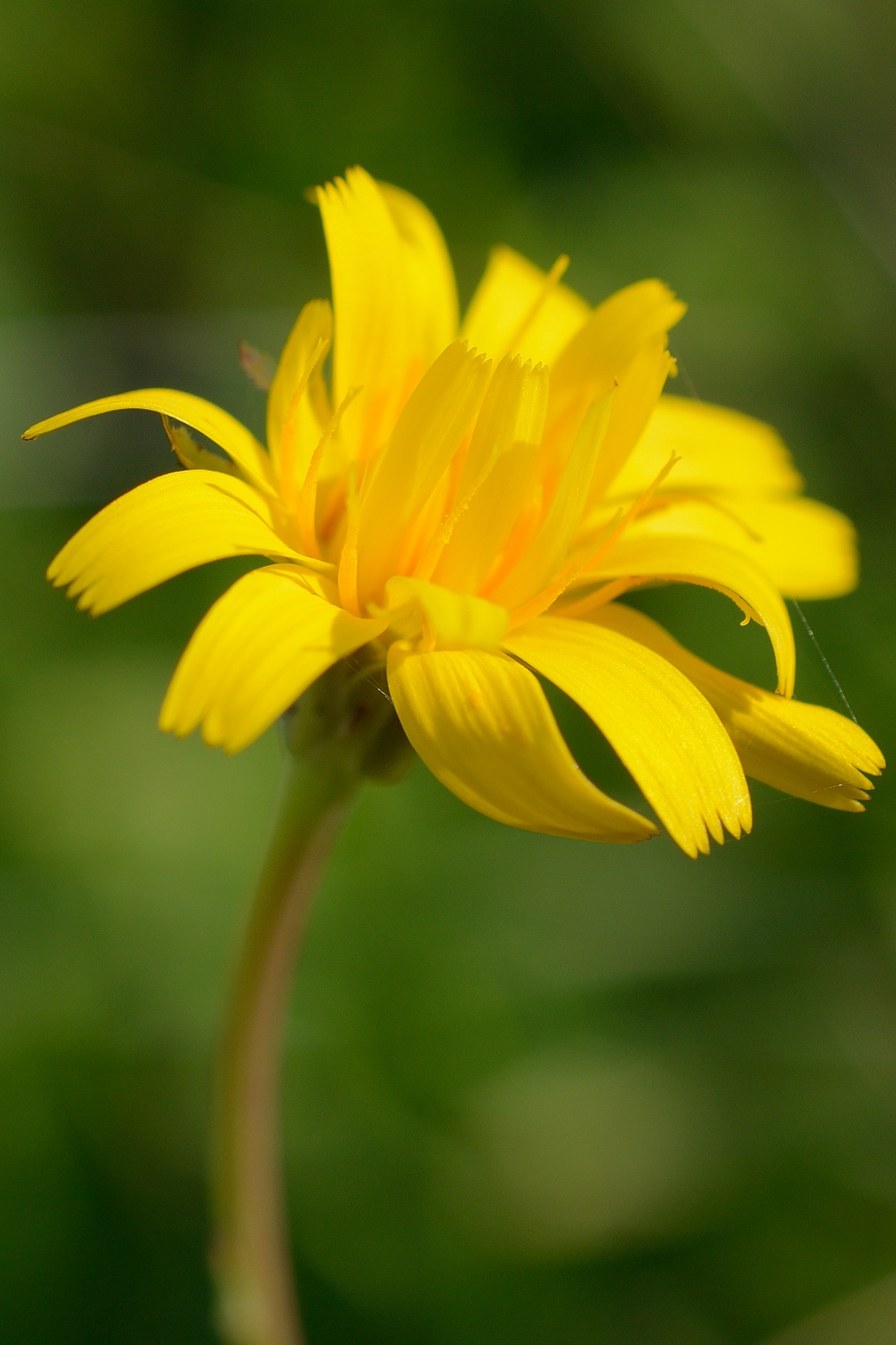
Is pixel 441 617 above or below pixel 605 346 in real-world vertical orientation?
below

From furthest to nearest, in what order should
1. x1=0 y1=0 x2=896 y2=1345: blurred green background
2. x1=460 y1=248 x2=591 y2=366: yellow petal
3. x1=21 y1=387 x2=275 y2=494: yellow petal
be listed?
x1=0 y1=0 x2=896 y2=1345: blurred green background < x1=460 y1=248 x2=591 y2=366: yellow petal < x1=21 y1=387 x2=275 y2=494: yellow petal

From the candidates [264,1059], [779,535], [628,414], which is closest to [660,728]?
[628,414]

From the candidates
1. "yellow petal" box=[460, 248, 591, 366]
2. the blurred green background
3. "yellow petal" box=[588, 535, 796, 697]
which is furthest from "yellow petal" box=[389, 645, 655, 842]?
Result: the blurred green background

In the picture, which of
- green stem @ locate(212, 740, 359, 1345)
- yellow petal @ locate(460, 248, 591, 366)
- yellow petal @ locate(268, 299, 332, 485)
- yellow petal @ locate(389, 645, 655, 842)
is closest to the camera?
yellow petal @ locate(389, 645, 655, 842)

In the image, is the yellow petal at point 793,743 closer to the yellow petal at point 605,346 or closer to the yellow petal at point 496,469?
the yellow petal at point 496,469

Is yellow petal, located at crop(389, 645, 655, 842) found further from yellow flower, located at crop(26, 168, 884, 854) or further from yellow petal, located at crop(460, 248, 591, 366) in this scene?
yellow petal, located at crop(460, 248, 591, 366)

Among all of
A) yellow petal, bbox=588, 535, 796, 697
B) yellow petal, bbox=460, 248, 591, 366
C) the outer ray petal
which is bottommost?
yellow petal, bbox=588, 535, 796, 697

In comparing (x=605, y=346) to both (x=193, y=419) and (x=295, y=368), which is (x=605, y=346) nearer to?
(x=295, y=368)
